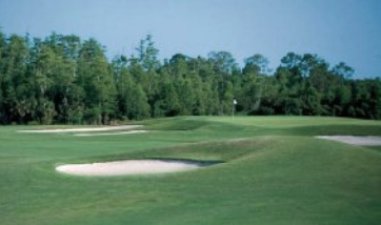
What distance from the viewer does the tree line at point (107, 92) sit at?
75.0 m

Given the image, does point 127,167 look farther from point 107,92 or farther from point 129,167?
point 107,92

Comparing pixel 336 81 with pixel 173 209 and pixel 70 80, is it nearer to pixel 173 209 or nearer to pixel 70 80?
pixel 70 80

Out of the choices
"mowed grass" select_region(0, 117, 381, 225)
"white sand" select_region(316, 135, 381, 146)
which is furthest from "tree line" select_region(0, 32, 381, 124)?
"mowed grass" select_region(0, 117, 381, 225)

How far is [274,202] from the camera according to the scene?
13414mm

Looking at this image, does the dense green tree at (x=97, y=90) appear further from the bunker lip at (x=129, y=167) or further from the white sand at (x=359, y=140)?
the bunker lip at (x=129, y=167)

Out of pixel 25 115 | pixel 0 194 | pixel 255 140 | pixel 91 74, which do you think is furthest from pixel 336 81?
pixel 0 194

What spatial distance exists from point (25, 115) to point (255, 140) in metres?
58.3

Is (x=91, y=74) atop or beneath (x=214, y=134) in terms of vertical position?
atop

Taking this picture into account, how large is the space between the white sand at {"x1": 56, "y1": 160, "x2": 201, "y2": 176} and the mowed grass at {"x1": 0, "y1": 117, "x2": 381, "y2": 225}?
0.67 m

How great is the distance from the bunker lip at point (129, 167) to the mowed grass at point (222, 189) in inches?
23.6

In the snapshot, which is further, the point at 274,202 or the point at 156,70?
the point at 156,70

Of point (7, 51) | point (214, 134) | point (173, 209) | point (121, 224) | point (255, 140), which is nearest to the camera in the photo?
point (121, 224)

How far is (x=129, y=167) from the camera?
878 inches

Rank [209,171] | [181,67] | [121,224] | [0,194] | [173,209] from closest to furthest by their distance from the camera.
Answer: [121,224]
[173,209]
[0,194]
[209,171]
[181,67]
